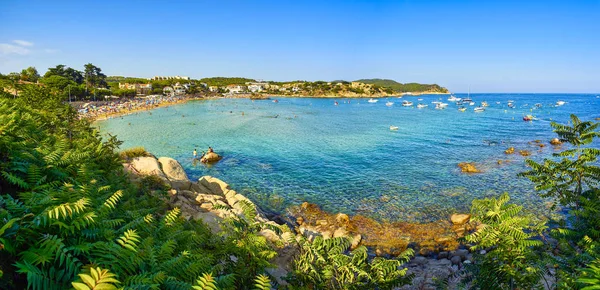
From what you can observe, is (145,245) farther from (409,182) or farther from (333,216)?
(409,182)

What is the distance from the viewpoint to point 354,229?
18922 mm

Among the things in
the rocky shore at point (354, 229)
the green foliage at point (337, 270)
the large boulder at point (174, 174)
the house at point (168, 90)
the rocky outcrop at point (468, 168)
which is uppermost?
the house at point (168, 90)

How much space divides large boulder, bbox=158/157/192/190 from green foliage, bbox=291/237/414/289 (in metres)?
16.1

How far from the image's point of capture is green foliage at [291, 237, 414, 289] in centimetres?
737

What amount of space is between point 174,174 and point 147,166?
2.16 meters

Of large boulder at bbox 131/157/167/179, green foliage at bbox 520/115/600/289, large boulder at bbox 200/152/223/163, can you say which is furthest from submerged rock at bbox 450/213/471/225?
large boulder at bbox 200/152/223/163

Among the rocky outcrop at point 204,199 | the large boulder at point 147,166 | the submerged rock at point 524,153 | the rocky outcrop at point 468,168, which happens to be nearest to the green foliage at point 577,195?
the rocky outcrop at point 204,199

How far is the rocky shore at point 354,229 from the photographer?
48.5ft

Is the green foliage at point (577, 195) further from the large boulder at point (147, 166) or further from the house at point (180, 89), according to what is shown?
the house at point (180, 89)

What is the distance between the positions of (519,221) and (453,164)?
28021 mm

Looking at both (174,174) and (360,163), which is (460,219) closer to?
(360,163)

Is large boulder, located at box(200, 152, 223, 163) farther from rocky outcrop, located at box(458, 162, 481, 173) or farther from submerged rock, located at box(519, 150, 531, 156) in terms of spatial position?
submerged rock, located at box(519, 150, 531, 156)

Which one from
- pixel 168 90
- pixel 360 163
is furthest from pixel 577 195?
pixel 168 90

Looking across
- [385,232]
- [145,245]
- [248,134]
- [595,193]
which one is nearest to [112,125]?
[248,134]
